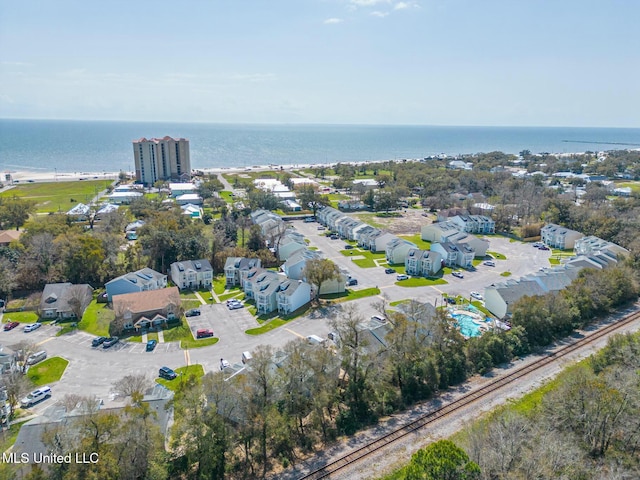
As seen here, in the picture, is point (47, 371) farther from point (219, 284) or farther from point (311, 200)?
point (311, 200)

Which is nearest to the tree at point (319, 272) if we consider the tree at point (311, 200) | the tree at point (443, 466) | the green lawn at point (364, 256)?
the green lawn at point (364, 256)

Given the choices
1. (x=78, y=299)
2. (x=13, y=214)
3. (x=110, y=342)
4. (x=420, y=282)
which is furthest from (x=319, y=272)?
(x=13, y=214)

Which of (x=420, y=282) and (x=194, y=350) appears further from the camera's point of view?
(x=420, y=282)

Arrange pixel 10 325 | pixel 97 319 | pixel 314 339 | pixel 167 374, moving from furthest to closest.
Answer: pixel 97 319 → pixel 10 325 → pixel 314 339 → pixel 167 374

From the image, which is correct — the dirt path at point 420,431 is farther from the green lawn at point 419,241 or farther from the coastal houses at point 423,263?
the green lawn at point 419,241

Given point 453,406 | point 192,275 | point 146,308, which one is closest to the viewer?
point 453,406

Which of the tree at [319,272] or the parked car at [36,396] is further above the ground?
the tree at [319,272]

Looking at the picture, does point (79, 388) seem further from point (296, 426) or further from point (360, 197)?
point (360, 197)

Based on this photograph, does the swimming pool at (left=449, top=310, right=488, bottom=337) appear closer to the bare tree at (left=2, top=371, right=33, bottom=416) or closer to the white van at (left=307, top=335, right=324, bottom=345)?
the white van at (left=307, top=335, right=324, bottom=345)
